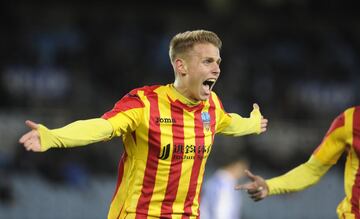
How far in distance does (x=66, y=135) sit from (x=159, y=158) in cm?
83

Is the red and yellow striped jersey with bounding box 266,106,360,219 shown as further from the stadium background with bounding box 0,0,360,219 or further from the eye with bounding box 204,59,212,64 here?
the stadium background with bounding box 0,0,360,219

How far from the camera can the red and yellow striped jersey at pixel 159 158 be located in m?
5.32

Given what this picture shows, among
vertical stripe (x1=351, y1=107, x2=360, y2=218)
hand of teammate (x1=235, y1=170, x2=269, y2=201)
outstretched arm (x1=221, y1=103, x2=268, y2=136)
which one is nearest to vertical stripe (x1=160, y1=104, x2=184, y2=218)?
outstretched arm (x1=221, y1=103, x2=268, y2=136)

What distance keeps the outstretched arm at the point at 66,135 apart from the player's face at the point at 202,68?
2.36ft

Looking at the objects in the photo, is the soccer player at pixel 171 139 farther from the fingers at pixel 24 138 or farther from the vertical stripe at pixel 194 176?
the fingers at pixel 24 138

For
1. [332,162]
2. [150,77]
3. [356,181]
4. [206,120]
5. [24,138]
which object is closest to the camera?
[24,138]

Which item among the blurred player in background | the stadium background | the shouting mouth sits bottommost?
the blurred player in background

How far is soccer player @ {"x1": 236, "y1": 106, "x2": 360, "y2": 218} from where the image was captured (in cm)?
586

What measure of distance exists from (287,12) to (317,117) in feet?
10.9

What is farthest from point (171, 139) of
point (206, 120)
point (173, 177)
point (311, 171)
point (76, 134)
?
point (311, 171)

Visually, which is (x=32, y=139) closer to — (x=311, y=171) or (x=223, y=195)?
(x=311, y=171)

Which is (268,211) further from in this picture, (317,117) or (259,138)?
(317,117)

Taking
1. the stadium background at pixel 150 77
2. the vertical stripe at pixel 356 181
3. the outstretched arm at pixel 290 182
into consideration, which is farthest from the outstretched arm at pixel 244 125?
the stadium background at pixel 150 77

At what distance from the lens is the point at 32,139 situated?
4.46 m
